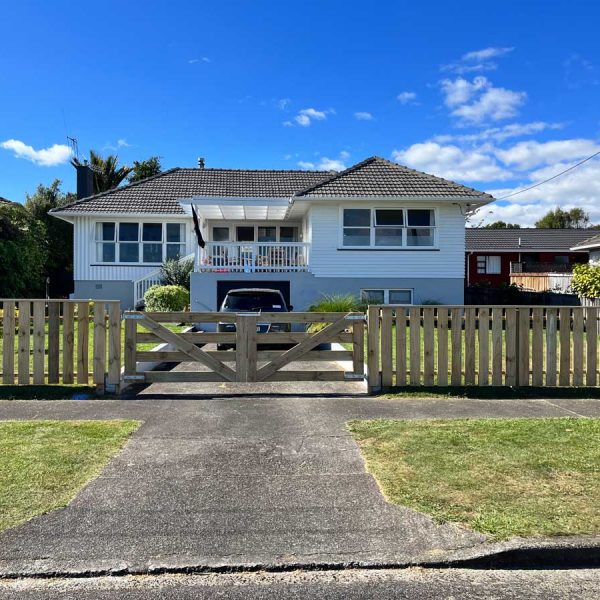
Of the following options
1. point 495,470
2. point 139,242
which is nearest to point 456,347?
point 495,470

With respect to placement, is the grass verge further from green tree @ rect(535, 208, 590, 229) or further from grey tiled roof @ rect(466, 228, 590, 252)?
green tree @ rect(535, 208, 590, 229)

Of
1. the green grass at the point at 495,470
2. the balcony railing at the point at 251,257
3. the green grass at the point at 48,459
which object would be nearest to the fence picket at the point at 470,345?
the green grass at the point at 495,470

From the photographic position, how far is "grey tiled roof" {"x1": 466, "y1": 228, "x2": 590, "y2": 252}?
51.1 meters

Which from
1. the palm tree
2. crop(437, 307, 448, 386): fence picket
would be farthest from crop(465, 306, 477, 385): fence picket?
the palm tree

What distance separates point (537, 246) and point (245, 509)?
5266 centimetres

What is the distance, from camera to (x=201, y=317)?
28.0ft

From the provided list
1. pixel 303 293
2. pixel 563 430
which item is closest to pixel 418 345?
pixel 563 430

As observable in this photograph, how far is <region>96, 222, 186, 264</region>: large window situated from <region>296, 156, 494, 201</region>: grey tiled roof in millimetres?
6662

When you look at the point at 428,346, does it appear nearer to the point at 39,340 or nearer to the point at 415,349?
the point at 415,349

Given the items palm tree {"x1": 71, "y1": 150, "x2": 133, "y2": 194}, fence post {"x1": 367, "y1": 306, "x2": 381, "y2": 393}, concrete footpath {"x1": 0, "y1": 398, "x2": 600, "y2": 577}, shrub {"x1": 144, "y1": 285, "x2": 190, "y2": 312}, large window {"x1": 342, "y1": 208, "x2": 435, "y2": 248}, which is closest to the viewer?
concrete footpath {"x1": 0, "y1": 398, "x2": 600, "y2": 577}

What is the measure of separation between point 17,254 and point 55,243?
940 centimetres

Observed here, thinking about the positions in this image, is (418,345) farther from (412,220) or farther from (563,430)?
(412,220)

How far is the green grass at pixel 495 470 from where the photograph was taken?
408 cm

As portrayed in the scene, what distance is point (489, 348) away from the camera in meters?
8.46
